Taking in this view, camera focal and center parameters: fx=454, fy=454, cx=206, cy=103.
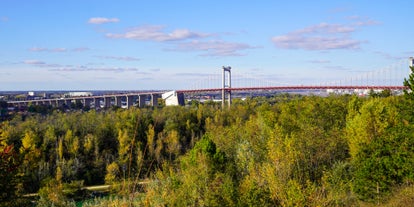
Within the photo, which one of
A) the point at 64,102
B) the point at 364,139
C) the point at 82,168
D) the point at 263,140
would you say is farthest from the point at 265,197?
the point at 64,102

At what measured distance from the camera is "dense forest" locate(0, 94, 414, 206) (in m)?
13.4

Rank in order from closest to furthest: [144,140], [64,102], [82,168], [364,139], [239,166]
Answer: [239,166]
[364,139]
[82,168]
[144,140]
[64,102]

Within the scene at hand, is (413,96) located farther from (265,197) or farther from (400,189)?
(265,197)

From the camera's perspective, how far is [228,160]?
23.6 meters

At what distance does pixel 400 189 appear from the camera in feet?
49.9

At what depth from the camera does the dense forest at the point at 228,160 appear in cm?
1345

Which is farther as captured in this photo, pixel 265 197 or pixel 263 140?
pixel 263 140

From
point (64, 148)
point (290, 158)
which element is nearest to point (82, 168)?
point (64, 148)

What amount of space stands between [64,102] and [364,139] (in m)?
66.8

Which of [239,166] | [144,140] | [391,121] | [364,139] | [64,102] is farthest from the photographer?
[64,102]

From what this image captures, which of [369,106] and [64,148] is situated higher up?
[369,106]

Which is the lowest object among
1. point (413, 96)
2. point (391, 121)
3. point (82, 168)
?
point (82, 168)

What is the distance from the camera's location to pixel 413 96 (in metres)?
18.3

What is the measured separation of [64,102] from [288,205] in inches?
2918
